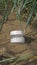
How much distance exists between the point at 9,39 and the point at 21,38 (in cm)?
15

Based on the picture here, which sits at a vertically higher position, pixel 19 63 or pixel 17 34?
pixel 17 34

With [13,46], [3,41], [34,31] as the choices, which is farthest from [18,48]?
[34,31]

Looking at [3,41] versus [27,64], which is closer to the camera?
[27,64]

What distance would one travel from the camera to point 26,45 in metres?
1.92

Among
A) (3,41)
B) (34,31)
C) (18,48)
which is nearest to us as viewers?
(18,48)

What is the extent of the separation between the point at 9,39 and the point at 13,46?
0.16 metres

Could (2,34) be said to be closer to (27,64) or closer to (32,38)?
(32,38)

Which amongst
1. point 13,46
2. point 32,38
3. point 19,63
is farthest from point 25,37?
point 19,63

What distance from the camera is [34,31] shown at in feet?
7.03

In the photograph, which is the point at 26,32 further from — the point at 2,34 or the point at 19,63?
the point at 19,63

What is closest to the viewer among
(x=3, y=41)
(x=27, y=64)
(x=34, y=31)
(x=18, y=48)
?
(x=27, y=64)

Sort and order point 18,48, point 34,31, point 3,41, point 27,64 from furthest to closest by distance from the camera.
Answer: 1. point 34,31
2. point 3,41
3. point 18,48
4. point 27,64

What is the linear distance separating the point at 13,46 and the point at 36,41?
0.74 ft

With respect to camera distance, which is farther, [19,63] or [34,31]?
[34,31]
